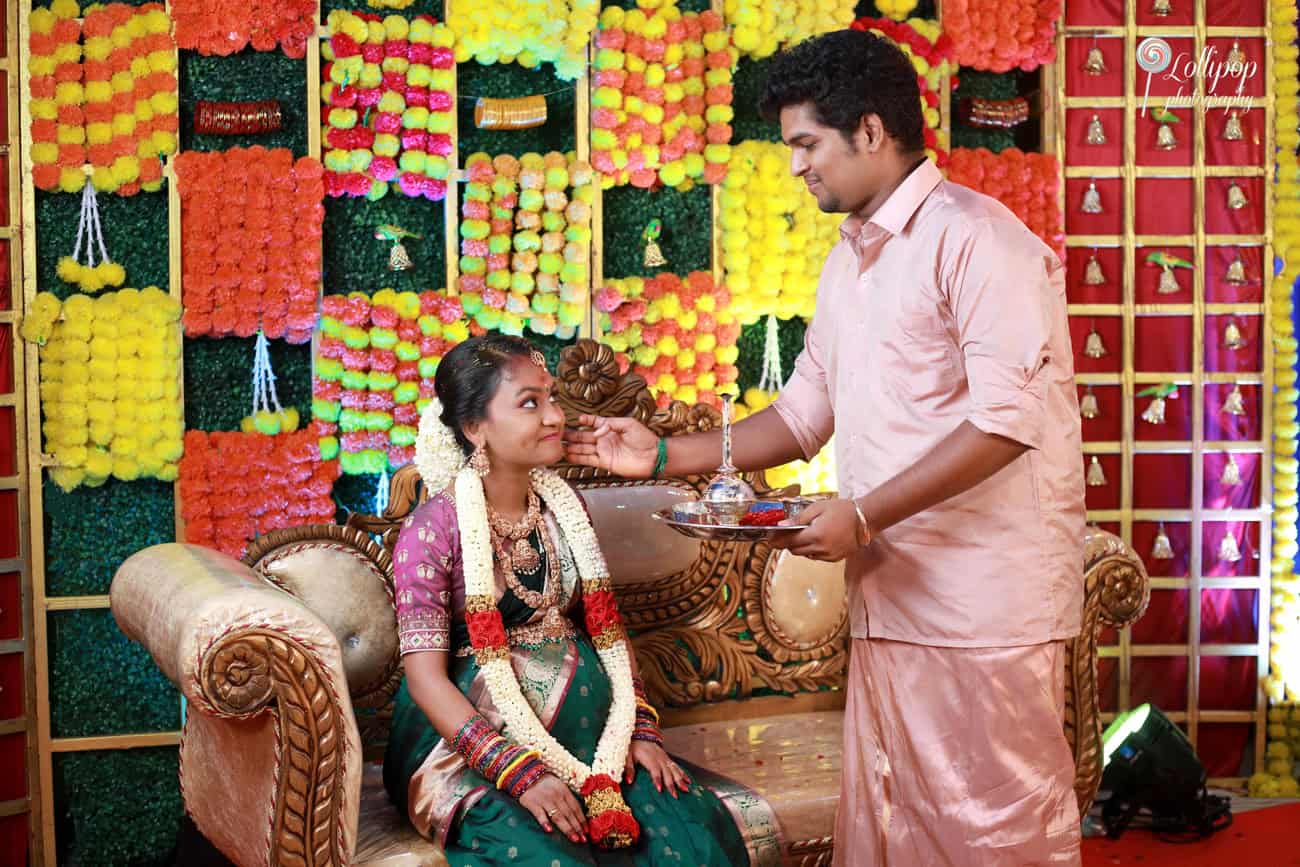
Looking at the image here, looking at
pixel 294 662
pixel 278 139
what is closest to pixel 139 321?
pixel 278 139

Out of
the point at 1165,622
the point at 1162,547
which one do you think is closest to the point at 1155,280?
the point at 1162,547

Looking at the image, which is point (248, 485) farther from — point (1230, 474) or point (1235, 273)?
point (1235, 273)

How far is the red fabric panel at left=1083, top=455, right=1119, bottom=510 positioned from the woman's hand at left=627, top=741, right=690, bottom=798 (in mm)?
2960

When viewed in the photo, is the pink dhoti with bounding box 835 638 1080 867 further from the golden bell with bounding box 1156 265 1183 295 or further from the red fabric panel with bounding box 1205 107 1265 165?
the red fabric panel with bounding box 1205 107 1265 165

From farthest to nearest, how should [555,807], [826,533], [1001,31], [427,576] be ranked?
[1001,31] < [427,576] < [555,807] < [826,533]

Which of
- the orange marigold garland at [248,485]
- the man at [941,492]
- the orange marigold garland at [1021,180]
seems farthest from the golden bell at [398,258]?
the man at [941,492]

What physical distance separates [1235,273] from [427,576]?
3.76 m

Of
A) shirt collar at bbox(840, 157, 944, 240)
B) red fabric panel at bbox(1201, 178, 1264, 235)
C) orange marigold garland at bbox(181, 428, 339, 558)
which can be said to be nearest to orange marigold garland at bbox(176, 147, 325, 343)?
orange marigold garland at bbox(181, 428, 339, 558)

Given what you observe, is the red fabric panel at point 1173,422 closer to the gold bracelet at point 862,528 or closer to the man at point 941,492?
the man at point 941,492

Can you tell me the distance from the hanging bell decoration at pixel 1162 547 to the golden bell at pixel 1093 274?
3.32 feet

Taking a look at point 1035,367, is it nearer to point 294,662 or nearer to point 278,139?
point 294,662

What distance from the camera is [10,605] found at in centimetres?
431

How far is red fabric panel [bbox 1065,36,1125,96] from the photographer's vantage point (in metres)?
5.09

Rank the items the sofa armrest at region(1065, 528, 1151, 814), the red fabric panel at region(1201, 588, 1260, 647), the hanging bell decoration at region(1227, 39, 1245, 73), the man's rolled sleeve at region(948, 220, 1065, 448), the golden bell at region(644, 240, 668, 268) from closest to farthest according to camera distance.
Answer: the man's rolled sleeve at region(948, 220, 1065, 448) → the sofa armrest at region(1065, 528, 1151, 814) → the golden bell at region(644, 240, 668, 268) → the hanging bell decoration at region(1227, 39, 1245, 73) → the red fabric panel at region(1201, 588, 1260, 647)
